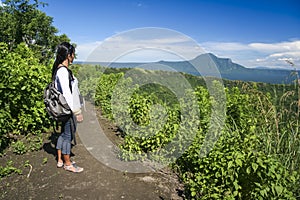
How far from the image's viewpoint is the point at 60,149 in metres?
3.75

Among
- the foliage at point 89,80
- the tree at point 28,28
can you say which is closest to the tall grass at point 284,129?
the foliage at point 89,80

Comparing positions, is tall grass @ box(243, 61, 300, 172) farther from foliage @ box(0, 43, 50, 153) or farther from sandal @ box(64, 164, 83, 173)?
foliage @ box(0, 43, 50, 153)

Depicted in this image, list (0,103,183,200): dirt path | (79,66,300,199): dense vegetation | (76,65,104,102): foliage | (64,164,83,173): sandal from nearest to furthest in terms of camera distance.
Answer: (79,66,300,199): dense vegetation < (0,103,183,200): dirt path < (64,164,83,173): sandal < (76,65,104,102): foliage

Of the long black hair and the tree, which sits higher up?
the tree

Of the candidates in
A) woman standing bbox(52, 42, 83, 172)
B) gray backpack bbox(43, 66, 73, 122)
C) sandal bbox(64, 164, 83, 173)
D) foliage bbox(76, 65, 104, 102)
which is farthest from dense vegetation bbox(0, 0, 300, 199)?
foliage bbox(76, 65, 104, 102)

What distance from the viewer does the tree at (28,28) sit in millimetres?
22578

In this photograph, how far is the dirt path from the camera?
3.20 m

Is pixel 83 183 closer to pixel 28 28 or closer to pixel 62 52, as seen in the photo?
pixel 62 52

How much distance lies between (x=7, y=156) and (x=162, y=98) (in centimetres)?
286

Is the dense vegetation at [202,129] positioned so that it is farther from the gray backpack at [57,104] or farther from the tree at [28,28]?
the tree at [28,28]

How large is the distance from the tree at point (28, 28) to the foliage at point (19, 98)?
61.4 ft

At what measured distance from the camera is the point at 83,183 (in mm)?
3453

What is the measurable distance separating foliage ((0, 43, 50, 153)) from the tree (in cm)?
1871

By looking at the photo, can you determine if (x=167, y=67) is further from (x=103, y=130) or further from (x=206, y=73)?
(x=103, y=130)
